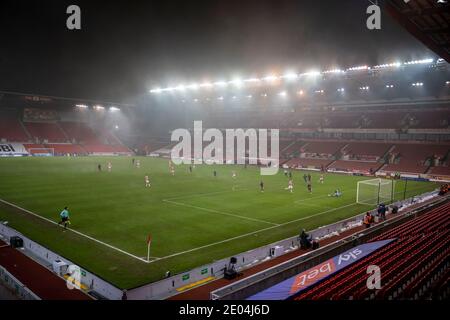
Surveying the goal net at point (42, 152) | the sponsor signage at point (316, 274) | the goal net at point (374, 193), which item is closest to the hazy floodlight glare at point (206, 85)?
the goal net at point (42, 152)

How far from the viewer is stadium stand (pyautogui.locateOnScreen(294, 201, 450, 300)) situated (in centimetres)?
994

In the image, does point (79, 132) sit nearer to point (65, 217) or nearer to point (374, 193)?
point (65, 217)

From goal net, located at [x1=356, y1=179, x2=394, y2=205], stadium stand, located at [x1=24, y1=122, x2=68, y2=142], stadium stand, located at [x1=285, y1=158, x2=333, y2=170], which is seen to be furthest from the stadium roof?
stadium stand, located at [x1=24, y1=122, x2=68, y2=142]

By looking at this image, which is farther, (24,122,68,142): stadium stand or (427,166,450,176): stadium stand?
(24,122,68,142): stadium stand

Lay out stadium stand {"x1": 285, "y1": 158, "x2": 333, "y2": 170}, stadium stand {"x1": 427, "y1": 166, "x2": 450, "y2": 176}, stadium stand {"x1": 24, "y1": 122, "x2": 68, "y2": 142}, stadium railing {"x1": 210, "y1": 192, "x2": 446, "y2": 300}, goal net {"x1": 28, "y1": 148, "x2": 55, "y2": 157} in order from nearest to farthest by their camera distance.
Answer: stadium railing {"x1": 210, "y1": 192, "x2": 446, "y2": 300} < stadium stand {"x1": 427, "y1": 166, "x2": 450, "y2": 176} < stadium stand {"x1": 285, "y1": 158, "x2": 333, "y2": 170} < goal net {"x1": 28, "y1": 148, "x2": 55, "y2": 157} < stadium stand {"x1": 24, "y1": 122, "x2": 68, "y2": 142}

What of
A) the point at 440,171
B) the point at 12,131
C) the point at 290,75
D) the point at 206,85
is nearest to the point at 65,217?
the point at 290,75

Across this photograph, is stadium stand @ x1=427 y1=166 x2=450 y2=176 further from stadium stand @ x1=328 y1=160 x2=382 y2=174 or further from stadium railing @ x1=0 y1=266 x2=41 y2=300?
stadium railing @ x1=0 y1=266 x2=41 y2=300

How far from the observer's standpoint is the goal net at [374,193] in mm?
32412

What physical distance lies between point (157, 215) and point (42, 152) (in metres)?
59.5

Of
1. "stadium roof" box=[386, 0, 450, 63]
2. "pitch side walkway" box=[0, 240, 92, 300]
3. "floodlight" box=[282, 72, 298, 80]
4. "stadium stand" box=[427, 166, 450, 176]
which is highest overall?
"floodlight" box=[282, 72, 298, 80]

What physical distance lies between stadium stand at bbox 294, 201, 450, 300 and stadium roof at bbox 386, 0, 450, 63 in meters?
10.4

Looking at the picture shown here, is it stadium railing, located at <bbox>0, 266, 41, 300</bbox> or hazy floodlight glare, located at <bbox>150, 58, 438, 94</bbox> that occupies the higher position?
hazy floodlight glare, located at <bbox>150, 58, 438, 94</bbox>
